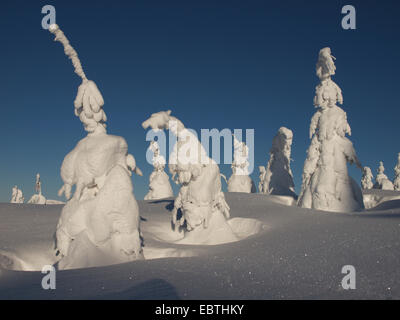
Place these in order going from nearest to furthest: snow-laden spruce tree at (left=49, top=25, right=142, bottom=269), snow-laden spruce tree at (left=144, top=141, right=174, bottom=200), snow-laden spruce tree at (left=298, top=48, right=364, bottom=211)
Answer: snow-laden spruce tree at (left=49, top=25, right=142, bottom=269) → snow-laden spruce tree at (left=298, top=48, right=364, bottom=211) → snow-laden spruce tree at (left=144, top=141, right=174, bottom=200)

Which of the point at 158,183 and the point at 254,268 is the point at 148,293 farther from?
the point at 158,183

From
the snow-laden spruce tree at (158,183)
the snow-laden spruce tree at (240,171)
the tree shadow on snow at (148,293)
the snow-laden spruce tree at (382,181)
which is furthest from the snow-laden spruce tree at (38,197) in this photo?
the snow-laden spruce tree at (382,181)

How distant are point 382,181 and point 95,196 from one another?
30.6 meters

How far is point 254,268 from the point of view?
4738 millimetres

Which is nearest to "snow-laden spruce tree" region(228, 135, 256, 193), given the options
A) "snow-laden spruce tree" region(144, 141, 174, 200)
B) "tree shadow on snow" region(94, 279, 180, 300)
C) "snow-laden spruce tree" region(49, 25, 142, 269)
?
"snow-laden spruce tree" region(144, 141, 174, 200)

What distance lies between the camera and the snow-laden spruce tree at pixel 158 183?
2272 centimetres

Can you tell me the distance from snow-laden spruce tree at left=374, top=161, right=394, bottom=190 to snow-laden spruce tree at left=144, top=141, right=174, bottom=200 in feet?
66.2

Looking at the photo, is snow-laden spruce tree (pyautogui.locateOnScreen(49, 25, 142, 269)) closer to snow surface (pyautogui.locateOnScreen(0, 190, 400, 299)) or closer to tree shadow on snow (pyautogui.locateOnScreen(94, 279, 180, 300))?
snow surface (pyautogui.locateOnScreen(0, 190, 400, 299))

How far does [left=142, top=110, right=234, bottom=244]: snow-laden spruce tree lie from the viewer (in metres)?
9.19

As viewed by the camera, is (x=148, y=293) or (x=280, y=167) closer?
(x=148, y=293)

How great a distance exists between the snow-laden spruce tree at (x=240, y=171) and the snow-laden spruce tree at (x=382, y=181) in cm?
1424

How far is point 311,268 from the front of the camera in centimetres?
454

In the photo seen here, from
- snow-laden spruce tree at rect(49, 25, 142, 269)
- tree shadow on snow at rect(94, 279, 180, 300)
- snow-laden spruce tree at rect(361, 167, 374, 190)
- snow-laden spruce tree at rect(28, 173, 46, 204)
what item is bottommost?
tree shadow on snow at rect(94, 279, 180, 300)

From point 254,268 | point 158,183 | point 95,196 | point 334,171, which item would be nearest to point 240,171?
point 158,183
